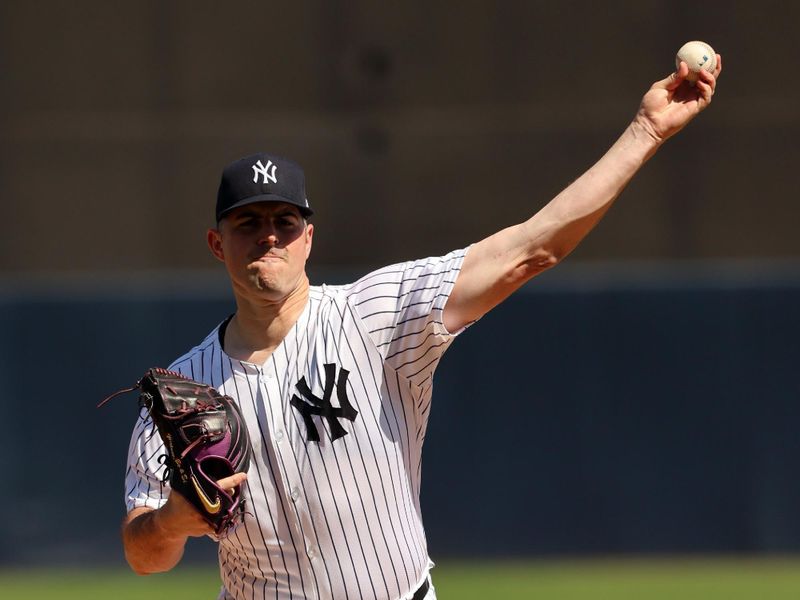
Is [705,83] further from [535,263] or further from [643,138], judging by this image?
[535,263]

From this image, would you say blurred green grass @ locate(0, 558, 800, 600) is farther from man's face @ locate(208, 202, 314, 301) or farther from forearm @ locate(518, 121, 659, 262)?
forearm @ locate(518, 121, 659, 262)

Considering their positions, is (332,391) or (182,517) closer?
(182,517)

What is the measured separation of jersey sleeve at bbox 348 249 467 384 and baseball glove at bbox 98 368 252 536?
410 mm

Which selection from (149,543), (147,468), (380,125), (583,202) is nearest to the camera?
(583,202)

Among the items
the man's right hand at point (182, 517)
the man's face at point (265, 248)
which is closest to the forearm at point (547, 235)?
the man's face at point (265, 248)

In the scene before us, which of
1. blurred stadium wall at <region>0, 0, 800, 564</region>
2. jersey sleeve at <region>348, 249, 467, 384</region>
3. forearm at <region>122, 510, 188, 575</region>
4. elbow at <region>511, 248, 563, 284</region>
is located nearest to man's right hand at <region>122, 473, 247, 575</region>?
forearm at <region>122, 510, 188, 575</region>

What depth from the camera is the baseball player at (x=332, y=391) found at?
123 inches

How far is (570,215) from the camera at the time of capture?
9.82 ft

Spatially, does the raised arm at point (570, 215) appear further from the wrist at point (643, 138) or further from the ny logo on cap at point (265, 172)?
the ny logo on cap at point (265, 172)

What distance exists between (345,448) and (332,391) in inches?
5.5

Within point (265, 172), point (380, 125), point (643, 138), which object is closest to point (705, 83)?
point (643, 138)

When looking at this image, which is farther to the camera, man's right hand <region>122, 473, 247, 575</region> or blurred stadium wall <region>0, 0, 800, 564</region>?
blurred stadium wall <region>0, 0, 800, 564</region>

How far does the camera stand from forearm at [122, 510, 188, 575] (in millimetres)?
3150

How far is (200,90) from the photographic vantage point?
11648 mm
